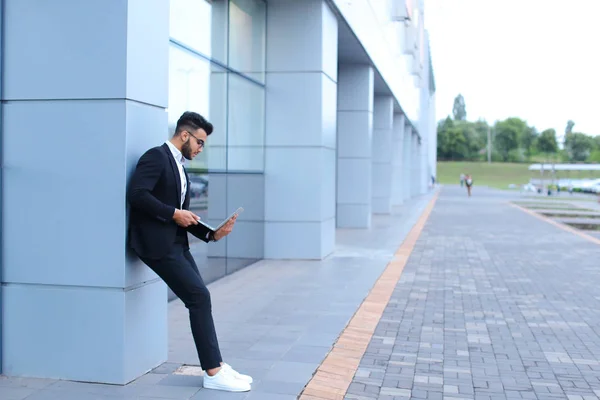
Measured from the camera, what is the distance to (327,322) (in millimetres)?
6945

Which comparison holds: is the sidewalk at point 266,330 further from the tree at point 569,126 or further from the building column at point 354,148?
the tree at point 569,126

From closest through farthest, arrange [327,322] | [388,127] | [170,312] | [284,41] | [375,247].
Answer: [327,322], [170,312], [284,41], [375,247], [388,127]

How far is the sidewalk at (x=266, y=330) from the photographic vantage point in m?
4.71

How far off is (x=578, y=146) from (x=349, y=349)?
14938 centimetres

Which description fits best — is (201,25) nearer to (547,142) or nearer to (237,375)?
(237,375)

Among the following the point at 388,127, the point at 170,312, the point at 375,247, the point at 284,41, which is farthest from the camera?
the point at 388,127

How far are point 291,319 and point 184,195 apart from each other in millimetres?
2598

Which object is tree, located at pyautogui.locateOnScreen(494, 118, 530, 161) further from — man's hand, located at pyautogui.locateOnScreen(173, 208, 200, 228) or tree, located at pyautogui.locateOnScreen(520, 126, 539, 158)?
man's hand, located at pyautogui.locateOnScreen(173, 208, 200, 228)

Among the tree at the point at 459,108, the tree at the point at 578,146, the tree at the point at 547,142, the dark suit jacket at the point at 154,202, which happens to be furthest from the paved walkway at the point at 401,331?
the tree at the point at 459,108

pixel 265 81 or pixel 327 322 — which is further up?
pixel 265 81

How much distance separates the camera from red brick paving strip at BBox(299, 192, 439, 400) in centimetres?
493

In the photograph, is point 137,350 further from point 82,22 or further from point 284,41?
point 284,41

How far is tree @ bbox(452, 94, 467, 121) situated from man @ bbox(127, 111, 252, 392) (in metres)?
184

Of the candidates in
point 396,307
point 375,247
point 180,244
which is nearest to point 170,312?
point 396,307
